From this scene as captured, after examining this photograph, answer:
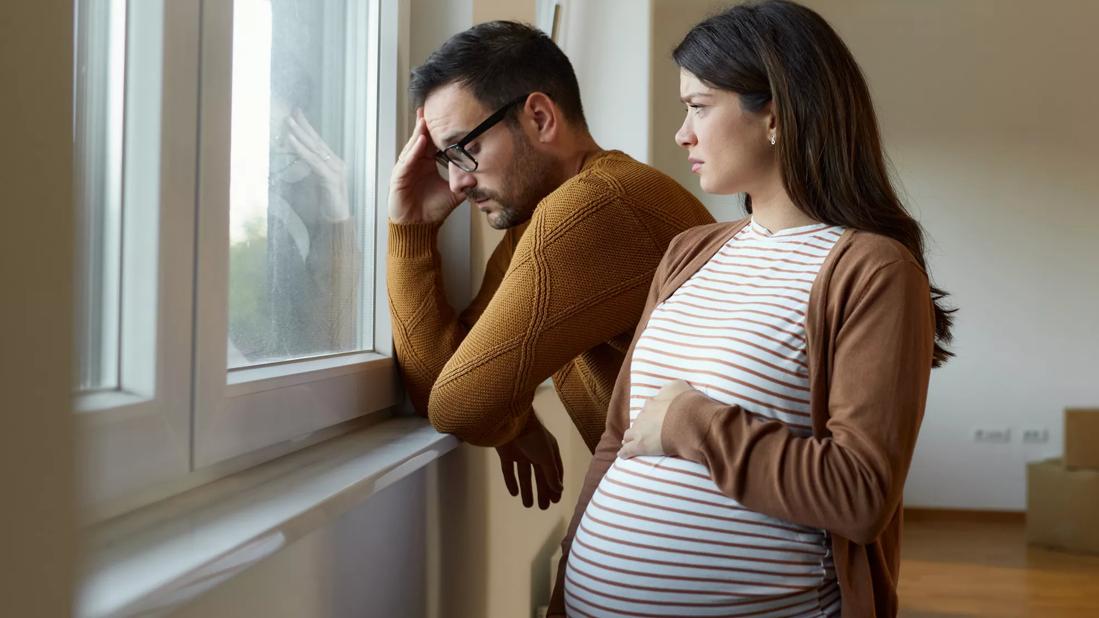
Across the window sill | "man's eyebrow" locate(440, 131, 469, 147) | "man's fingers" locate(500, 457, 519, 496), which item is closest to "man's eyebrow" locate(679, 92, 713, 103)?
"man's eyebrow" locate(440, 131, 469, 147)

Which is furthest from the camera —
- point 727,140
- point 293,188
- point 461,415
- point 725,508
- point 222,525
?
point 461,415

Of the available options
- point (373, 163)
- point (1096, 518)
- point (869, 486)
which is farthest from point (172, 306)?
point (1096, 518)

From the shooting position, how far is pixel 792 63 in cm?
123

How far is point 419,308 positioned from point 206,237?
65 centimetres

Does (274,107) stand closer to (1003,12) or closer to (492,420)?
(492,420)

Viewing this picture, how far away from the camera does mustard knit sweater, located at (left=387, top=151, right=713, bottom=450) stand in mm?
1451

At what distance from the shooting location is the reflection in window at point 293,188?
1.20 meters

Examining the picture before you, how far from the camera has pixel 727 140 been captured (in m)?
1.27

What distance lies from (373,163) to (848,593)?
42.2 inches

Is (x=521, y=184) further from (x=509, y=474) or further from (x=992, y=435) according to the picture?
(x=992, y=435)

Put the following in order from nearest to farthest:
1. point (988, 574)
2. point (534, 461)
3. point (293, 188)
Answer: point (293, 188) < point (534, 461) < point (988, 574)

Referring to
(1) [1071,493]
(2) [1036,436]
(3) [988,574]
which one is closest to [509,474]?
(3) [988,574]

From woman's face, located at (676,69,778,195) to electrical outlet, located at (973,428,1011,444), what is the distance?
544 centimetres

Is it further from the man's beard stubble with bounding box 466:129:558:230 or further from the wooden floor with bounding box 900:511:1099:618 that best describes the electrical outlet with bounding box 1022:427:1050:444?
the man's beard stubble with bounding box 466:129:558:230
